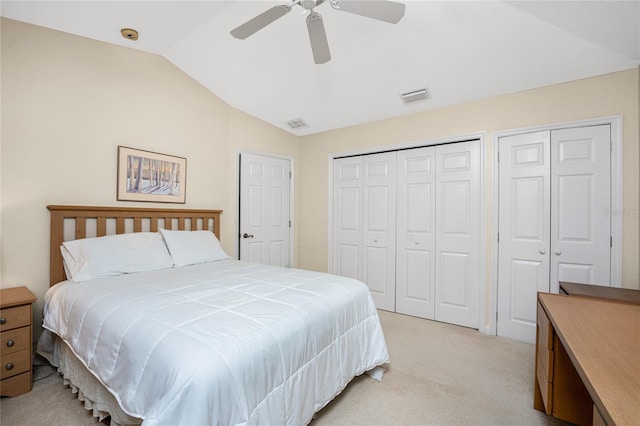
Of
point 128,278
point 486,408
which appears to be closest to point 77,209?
point 128,278

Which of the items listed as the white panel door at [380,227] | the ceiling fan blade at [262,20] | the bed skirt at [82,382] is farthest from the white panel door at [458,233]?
the bed skirt at [82,382]

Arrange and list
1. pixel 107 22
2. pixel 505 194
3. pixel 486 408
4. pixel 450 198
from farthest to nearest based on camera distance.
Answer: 1. pixel 450 198
2. pixel 505 194
3. pixel 107 22
4. pixel 486 408

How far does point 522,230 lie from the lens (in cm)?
276

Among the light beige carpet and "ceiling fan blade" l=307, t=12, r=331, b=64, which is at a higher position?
"ceiling fan blade" l=307, t=12, r=331, b=64

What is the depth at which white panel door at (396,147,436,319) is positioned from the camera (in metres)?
3.30

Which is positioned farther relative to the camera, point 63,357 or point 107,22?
point 107,22

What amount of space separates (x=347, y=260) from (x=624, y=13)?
3.35 m

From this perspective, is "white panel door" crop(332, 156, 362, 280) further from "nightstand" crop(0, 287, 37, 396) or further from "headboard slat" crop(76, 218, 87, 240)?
"nightstand" crop(0, 287, 37, 396)

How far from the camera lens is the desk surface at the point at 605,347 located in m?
0.73

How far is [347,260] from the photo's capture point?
13.0 ft

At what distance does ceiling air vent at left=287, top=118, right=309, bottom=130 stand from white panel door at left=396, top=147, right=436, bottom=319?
142cm

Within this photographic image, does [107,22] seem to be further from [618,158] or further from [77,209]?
[618,158]

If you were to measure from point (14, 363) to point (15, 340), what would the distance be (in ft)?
0.49

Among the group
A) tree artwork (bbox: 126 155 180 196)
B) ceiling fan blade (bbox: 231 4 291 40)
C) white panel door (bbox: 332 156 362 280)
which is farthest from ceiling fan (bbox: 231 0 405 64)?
white panel door (bbox: 332 156 362 280)
